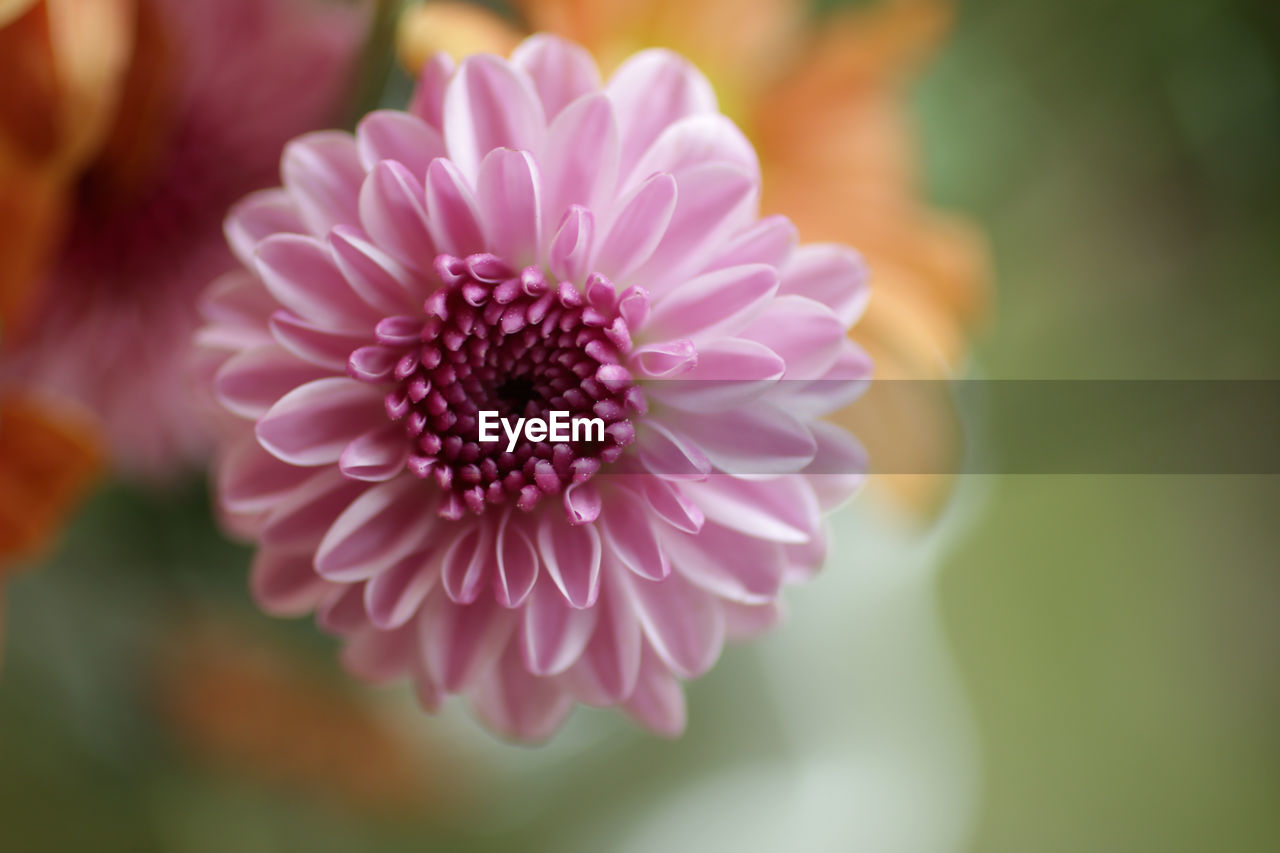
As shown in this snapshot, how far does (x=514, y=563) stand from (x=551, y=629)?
0.02m

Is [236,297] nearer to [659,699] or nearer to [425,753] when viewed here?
[659,699]

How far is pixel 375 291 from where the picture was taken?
0.22 m

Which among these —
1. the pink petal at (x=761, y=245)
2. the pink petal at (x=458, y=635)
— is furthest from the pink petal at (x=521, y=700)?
the pink petal at (x=761, y=245)

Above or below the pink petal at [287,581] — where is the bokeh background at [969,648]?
above

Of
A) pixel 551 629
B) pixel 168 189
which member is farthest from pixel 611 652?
pixel 168 189

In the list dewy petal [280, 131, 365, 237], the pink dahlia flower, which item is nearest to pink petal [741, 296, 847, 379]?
the pink dahlia flower

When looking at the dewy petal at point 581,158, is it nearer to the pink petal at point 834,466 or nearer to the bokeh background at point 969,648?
the pink petal at point 834,466

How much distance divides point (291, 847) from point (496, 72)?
383 mm

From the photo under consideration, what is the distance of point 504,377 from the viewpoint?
222mm

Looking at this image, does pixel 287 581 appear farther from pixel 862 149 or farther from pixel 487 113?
pixel 862 149

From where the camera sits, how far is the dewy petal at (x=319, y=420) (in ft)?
0.69

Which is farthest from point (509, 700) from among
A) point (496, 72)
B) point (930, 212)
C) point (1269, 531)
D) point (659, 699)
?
point (1269, 531)

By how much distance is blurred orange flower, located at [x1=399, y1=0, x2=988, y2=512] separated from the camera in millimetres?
326

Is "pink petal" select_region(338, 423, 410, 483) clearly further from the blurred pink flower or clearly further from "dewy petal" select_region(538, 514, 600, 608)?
the blurred pink flower
